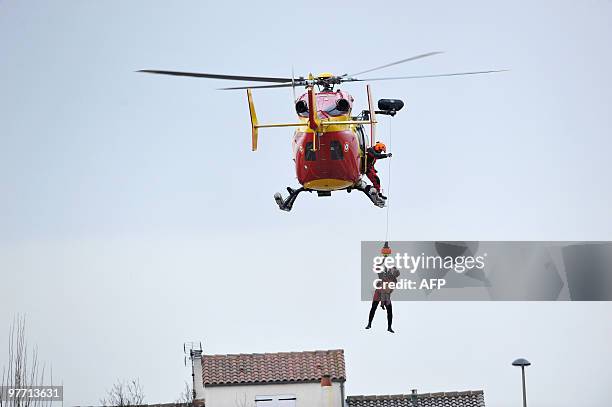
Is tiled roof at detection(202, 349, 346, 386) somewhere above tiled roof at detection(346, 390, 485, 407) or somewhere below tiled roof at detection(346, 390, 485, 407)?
above

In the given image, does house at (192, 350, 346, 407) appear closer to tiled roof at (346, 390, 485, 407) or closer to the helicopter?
tiled roof at (346, 390, 485, 407)

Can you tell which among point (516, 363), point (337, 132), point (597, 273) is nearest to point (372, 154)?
point (337, 132)

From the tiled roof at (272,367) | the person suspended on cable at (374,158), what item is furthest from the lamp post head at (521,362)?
the tiled roof at (272,367)

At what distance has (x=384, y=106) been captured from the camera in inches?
2650

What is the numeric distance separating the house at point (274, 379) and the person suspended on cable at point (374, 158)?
17.5 m

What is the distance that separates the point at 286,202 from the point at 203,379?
18.3 m

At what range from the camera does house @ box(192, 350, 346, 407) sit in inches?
3398

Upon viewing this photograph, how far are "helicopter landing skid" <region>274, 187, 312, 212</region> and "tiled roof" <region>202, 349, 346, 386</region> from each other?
58.3ft

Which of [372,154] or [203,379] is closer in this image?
[372,154]

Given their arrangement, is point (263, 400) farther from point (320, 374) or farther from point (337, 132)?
point (337, 132)

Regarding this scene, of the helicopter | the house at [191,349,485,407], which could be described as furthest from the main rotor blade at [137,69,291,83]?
the house at [191,349,485,407]

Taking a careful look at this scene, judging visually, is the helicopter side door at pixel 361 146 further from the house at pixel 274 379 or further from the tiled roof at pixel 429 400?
the house at pixel 274 379

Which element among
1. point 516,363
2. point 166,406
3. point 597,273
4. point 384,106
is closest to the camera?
point 384,106

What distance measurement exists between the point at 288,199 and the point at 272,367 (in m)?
18.6
